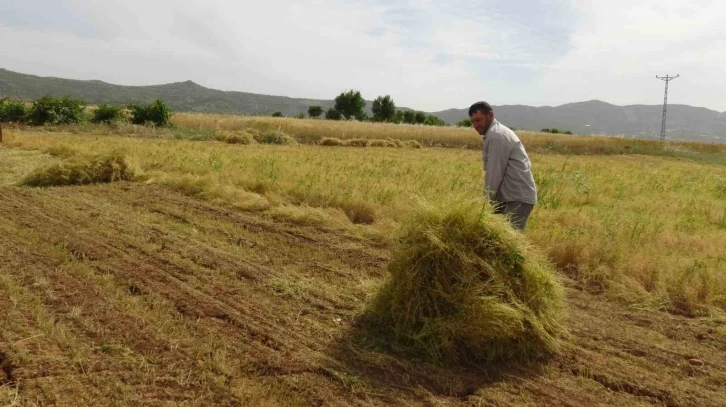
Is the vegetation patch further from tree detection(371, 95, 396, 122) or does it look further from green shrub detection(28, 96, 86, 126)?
tree detection(371, 95, 396, 122)

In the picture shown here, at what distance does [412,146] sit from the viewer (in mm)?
30547

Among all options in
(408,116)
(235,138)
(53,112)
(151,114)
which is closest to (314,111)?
(408,116)

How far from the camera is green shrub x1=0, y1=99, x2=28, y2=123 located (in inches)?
1200

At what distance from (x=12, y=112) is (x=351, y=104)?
4576 cm

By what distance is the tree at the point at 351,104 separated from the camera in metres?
70.6

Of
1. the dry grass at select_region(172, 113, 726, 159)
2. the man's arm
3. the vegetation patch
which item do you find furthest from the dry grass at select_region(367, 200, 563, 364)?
the dry grass at select_region(172, 113, 726, 159)

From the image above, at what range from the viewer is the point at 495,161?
4.64 m

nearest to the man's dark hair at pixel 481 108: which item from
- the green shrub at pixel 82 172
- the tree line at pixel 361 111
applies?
the green shrub at pixel 82 172

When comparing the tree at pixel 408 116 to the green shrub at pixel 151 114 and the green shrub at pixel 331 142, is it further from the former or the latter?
the green shrub at pixel 331 142

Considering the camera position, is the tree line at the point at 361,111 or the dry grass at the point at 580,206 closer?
Result: the dry grass at the point at 580,206

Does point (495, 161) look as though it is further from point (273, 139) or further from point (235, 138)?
point (273, 139)

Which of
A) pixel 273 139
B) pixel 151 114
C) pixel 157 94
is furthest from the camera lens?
pixel 157 94

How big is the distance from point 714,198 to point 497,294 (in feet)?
36.8

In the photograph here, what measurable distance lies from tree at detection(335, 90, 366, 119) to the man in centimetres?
6704
